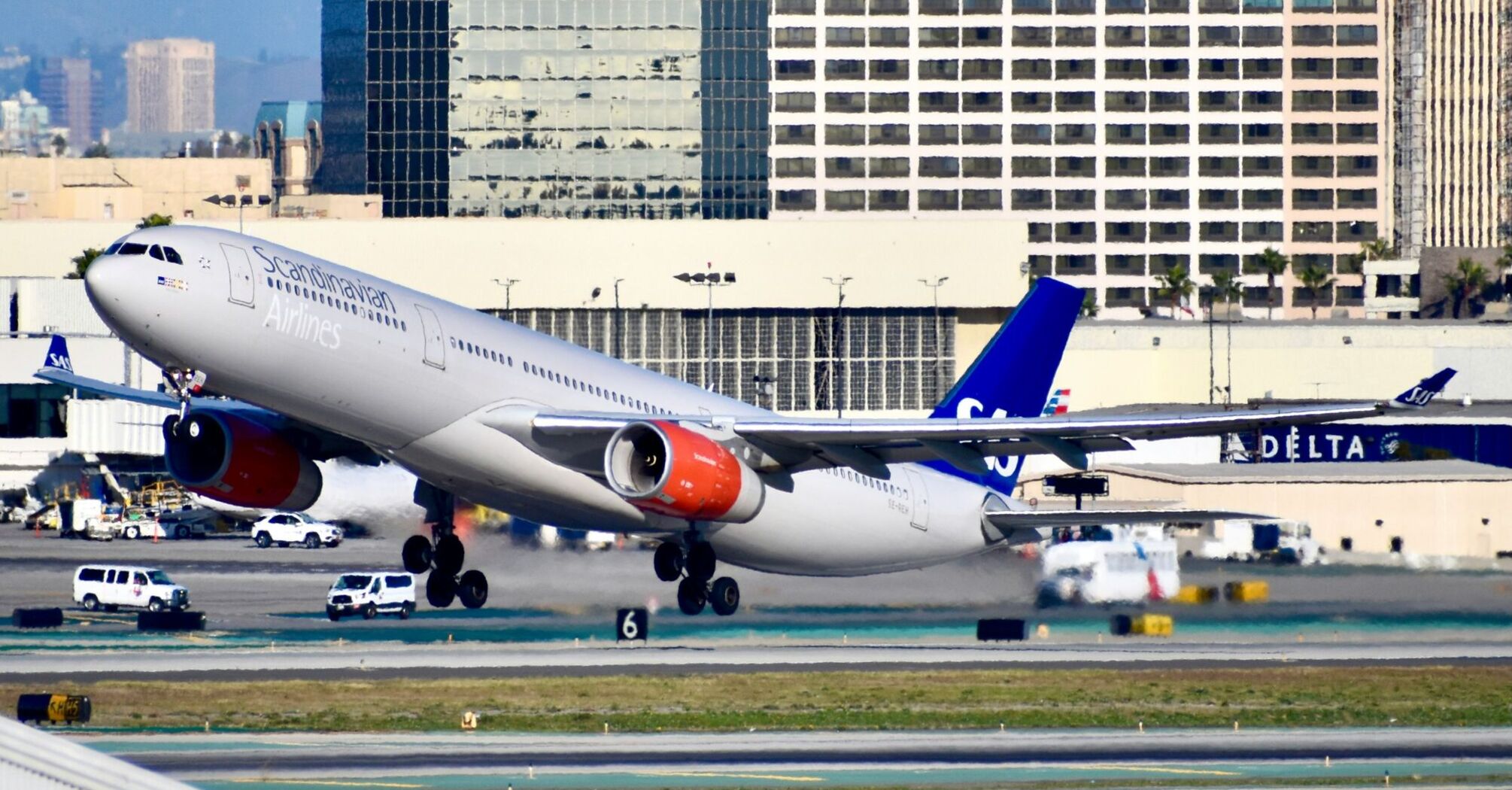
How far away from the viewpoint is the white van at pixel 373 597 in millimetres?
71250

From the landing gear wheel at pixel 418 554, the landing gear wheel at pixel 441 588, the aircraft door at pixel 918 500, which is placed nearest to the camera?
the landing gear wheel at pixel 418 554

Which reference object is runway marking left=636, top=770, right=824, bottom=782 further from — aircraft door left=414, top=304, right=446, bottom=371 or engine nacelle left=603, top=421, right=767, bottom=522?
aircraft door left=414, top=304, right=446, bottom=371

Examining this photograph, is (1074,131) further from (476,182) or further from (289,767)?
(289,767)

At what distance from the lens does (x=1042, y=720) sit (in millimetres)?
55656

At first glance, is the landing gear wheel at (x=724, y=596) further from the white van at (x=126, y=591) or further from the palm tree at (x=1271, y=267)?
the palm tree at (x=1271, y=267)

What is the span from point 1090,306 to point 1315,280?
73.1 ft

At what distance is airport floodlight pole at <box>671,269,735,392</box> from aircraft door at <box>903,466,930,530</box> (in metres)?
54.5

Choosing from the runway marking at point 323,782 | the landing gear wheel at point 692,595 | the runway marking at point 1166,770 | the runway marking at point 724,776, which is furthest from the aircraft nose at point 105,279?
the runway marking at point 1166,770

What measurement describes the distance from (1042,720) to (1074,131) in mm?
137148

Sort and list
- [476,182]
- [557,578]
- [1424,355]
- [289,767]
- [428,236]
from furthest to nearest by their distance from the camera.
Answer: [476,182]
[1424,355]
[428,236]
[557,578]
[289,767]

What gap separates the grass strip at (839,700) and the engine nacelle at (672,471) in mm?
10170

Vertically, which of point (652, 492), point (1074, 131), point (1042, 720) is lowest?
point (1042, 720)

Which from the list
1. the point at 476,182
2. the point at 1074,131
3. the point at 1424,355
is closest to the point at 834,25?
the point at 1074,131

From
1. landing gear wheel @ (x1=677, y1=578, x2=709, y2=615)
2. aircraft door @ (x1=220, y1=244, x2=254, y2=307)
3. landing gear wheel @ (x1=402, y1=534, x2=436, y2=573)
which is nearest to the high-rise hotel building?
landing gear wheel @ (x1=677, y1=578, x2=709, y2=615)
